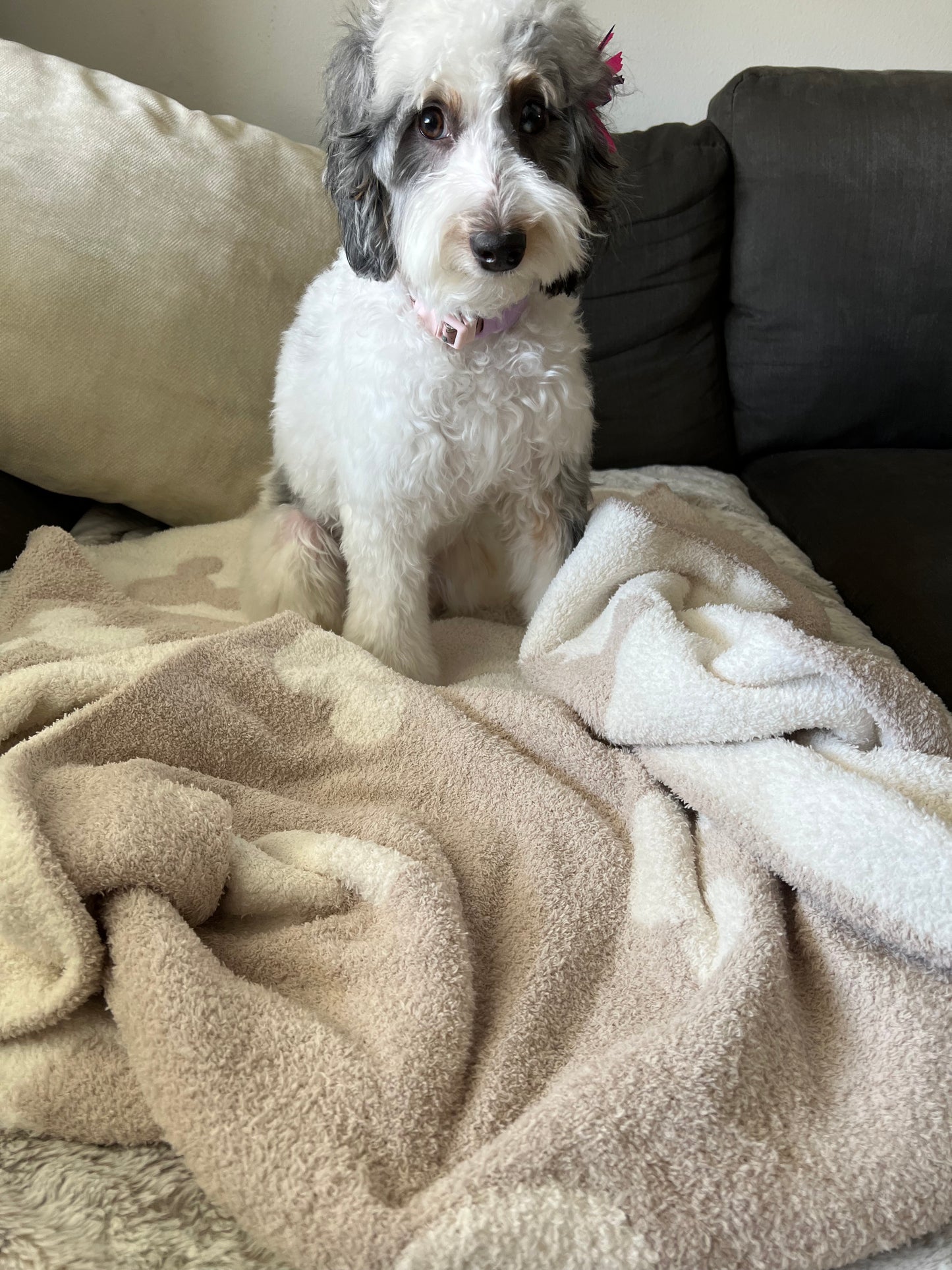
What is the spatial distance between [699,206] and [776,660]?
1248mm

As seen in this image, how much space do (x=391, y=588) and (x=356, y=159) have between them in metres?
0.56

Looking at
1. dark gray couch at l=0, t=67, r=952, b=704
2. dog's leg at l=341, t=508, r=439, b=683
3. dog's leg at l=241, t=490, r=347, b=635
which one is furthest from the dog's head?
dark gray couch at l=0, t=67, r=952, b=704

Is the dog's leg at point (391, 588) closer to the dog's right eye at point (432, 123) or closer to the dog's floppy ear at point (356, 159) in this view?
the dog's floppy ear at point (356, 159)

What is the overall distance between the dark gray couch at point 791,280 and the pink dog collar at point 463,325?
0.67 meters

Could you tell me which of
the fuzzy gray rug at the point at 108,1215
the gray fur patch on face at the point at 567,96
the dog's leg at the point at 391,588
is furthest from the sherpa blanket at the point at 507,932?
the gray fur patch on face at the point at 567,96

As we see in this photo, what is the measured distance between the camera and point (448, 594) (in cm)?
161

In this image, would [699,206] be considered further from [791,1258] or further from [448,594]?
[791,1258]

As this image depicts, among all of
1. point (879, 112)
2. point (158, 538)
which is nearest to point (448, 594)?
point (158, 538)

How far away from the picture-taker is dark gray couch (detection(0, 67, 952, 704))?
1.92 meters

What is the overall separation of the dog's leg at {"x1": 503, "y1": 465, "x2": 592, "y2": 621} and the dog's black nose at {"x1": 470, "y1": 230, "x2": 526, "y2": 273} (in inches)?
15.0

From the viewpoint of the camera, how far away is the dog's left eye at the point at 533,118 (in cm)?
113

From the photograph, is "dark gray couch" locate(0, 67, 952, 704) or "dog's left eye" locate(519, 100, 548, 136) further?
"dark gray couch" locate(0, 67, 952, 704)

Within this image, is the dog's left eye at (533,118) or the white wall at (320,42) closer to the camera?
the dog's left eye at (533,118)

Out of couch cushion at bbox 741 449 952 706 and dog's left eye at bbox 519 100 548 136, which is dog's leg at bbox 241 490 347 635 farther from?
couch cushion at bbox 741 449 952 706
